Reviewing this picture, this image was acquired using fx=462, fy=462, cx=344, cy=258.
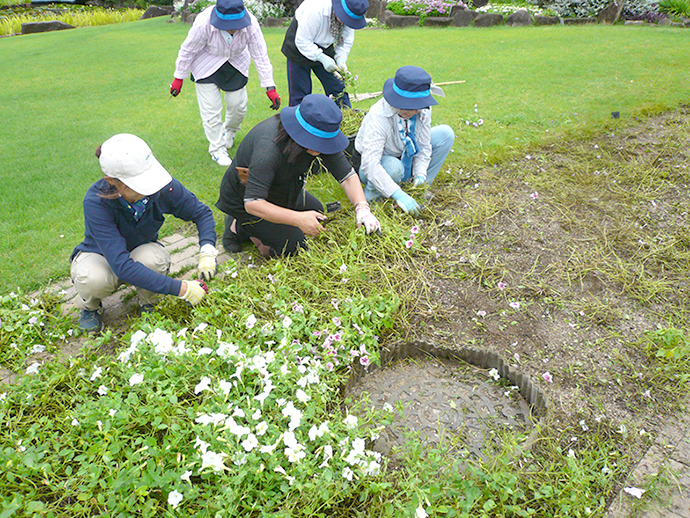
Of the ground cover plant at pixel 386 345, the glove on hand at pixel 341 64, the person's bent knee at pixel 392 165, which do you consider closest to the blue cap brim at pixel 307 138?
the ground cover plant at pixel 386 345

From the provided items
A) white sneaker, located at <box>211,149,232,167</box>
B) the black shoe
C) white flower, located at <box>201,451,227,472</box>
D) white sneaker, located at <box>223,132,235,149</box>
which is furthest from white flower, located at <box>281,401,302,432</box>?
white sneaker, located at <box>223,132,235,149</box>

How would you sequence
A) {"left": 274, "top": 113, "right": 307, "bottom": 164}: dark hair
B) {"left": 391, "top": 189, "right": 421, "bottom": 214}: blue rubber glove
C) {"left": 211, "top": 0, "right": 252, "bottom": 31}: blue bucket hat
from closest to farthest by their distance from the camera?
{"left": 274, "top": 113, "right": 307, "bottom": 164}: dark hair → {"left": 391, "top": 189, "right": 421, "bottom": 214}: blue rubber glove → {"left": 211, "top": 0, "right": 252, "bottom": 31}: blue bucket hat

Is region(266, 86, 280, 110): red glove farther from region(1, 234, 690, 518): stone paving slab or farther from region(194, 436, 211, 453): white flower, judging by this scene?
region(194, 436, 211, 453): white flower

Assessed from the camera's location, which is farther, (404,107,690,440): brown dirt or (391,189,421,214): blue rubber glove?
(391,189,421,214): blue rubber glove

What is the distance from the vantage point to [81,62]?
942 centimetres

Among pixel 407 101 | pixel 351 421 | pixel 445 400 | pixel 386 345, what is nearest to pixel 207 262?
pixel 386 345

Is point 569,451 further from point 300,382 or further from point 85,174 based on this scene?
point 85,174

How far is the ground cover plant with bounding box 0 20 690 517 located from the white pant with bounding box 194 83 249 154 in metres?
0.32

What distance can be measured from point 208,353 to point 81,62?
9.79m

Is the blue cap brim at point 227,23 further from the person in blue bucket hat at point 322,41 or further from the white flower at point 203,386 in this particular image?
the white flower at point 203,386

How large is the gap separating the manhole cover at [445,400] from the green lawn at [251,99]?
213cm

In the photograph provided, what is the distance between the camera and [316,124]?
2.56 meters

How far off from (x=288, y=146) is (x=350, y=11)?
2.13 m

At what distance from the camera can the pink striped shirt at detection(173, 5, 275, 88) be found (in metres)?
4.16
